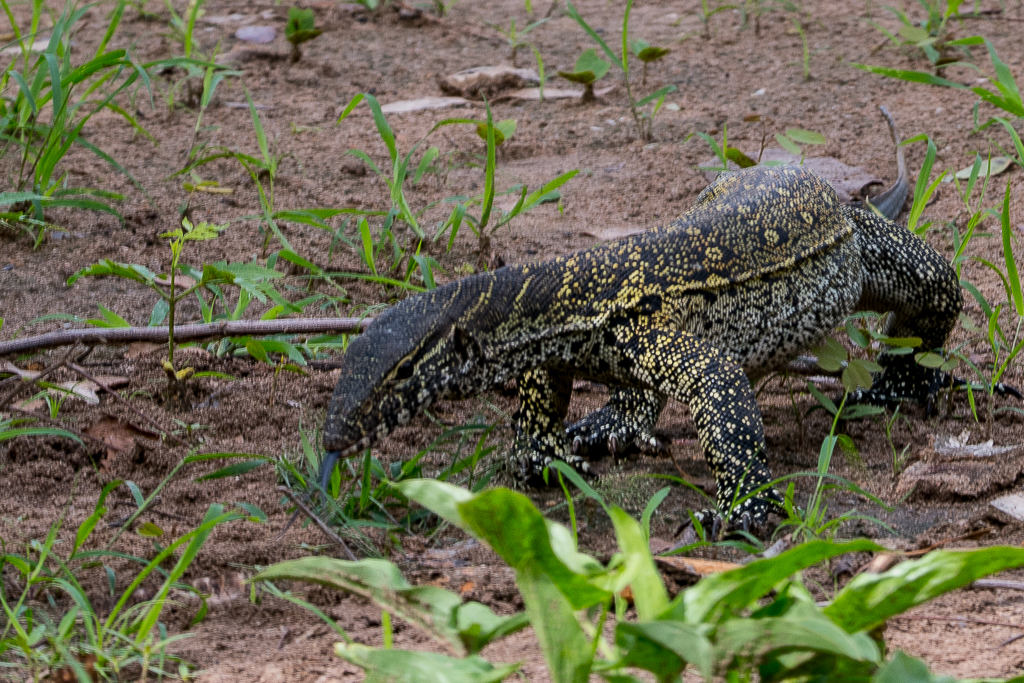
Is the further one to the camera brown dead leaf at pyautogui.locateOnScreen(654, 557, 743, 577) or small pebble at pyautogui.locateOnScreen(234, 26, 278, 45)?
small pebble at pyautogui.locateOnScreen(234, 26, 278, 45)

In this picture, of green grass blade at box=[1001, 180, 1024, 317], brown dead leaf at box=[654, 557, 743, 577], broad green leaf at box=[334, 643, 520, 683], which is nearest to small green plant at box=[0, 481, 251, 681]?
broad green leaf at box=[334, 643, 520, 683]

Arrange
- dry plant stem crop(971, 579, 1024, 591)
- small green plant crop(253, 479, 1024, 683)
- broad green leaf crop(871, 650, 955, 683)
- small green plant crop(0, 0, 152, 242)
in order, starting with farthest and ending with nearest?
small green plant crop(0, 0, 152, 242), dry plant stem crop(971, 579, 1024, 591), small green plant crop(253, 479, 1024, 683), broad green leaf crop(871, 650, 955, 683)

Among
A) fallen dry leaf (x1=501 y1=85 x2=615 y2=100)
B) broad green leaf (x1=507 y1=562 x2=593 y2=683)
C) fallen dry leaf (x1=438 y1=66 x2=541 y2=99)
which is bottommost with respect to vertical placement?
fallen dry leaf (x1=501 y1=85 x2=615 y2=100)

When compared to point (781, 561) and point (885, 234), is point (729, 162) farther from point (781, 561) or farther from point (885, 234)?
point (781, 561)

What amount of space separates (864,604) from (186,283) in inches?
161

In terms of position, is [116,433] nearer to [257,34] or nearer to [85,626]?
[85,626]

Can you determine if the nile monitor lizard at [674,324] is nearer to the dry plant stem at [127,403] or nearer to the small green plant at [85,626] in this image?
the small green plant at [85,626]

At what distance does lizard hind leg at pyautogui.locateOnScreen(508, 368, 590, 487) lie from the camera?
3.76 meters

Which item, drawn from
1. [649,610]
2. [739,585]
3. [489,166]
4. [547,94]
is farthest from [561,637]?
[547,94]

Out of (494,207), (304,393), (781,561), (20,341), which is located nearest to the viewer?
(781,561)

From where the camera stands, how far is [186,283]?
16.8ft

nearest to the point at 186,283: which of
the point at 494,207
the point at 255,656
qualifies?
the point at 494,207

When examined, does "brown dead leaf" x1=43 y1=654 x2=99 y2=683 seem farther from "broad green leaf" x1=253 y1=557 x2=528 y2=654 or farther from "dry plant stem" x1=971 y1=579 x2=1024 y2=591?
"dry plant stem" x1=971 y1=579 x2=1024 y2=591

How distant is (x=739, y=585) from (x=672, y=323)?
6.23ft
